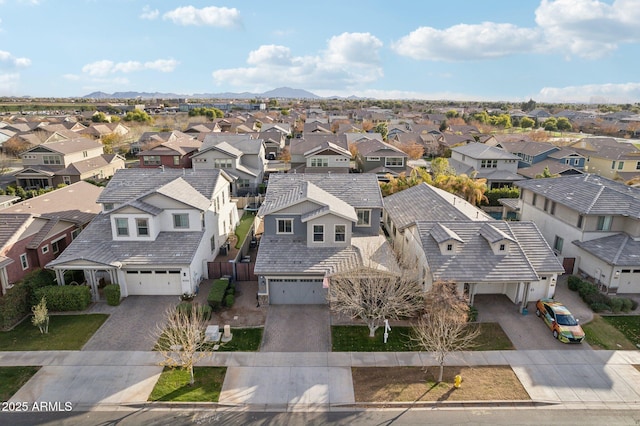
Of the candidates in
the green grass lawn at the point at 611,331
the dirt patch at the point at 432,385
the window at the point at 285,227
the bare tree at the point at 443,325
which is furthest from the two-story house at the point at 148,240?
the green grass lawn at the point at 611,331

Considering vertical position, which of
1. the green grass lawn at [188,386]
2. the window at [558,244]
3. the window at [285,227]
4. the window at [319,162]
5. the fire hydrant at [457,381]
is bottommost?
the green grass lawn at [188,386]

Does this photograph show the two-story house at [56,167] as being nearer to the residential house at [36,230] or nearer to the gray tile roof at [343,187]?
the residential house at [36,230]

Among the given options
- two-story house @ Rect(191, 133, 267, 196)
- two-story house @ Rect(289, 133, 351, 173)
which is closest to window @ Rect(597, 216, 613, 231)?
two-story house @ Rect(289, 133, 351, 173)

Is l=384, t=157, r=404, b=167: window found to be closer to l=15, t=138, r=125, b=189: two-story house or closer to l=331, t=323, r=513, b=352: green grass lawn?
l=331, t=323, r=513, b=352: green grass lawn

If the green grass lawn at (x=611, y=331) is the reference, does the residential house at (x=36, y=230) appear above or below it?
above

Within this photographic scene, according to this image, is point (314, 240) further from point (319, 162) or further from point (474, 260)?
point (319, 162)
